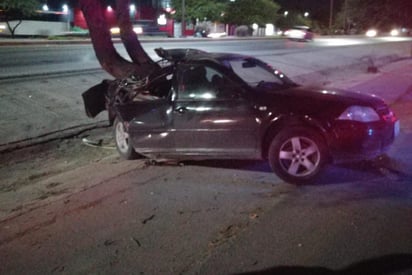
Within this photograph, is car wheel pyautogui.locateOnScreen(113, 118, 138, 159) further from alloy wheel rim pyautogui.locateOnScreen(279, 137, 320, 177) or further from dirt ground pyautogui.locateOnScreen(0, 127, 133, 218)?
alloy wheel rim pyautogui.locateOnScreen(279, 137, 320, 177)

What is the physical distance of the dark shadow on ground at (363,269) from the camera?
428cm

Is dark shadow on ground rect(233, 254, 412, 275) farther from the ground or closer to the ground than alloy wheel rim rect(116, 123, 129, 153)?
closer to the ground

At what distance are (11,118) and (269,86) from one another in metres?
6.62

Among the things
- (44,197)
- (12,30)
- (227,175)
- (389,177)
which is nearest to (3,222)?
(44,197)

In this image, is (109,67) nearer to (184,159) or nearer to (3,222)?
(184,159)

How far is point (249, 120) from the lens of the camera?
23.1 feet

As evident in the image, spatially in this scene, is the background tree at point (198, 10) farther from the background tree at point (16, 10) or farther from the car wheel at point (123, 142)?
the car wheel at point (123, 142)

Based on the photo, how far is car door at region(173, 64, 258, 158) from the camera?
279 inches

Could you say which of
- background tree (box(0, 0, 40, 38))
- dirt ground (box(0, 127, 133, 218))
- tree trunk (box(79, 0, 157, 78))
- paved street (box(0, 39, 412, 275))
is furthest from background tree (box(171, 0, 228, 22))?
paved street (box(0, 39, 412, 275))

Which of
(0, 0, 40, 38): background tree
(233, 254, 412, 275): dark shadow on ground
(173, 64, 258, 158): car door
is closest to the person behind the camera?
(233, 254, 412, 275): dark shadow on ground

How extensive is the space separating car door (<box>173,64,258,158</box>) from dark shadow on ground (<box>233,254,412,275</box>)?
2816mm

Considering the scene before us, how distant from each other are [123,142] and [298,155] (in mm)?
2877

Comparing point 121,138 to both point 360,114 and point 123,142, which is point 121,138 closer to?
point 123,142

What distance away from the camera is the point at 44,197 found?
723cm
